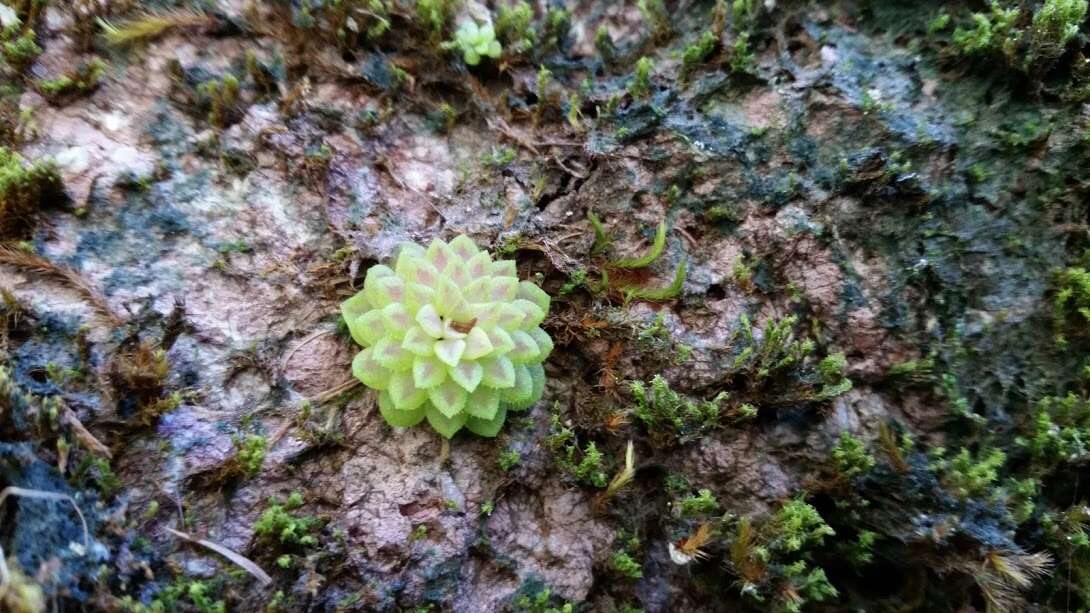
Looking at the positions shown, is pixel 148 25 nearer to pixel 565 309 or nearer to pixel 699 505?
pixel 565 309

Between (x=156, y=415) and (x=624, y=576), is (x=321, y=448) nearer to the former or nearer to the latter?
(x=156, y=415)

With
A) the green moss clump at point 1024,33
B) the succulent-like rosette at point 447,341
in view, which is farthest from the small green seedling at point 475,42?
the green moss clump at point 1024,33

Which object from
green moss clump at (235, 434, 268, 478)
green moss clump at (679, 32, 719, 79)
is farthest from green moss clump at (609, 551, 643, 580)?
green moss clump at (679, 32, 719, 79)

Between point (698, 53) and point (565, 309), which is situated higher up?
point (698, 53)

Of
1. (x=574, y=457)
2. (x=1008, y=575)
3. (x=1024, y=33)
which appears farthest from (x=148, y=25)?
(x=1008, y=575)

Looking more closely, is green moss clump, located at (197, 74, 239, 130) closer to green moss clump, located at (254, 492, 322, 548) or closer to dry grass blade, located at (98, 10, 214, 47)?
dry grass blade, located at (98, 10, 214, 47)

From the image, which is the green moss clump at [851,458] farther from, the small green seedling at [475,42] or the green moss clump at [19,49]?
the green moss clump at [19,49]
